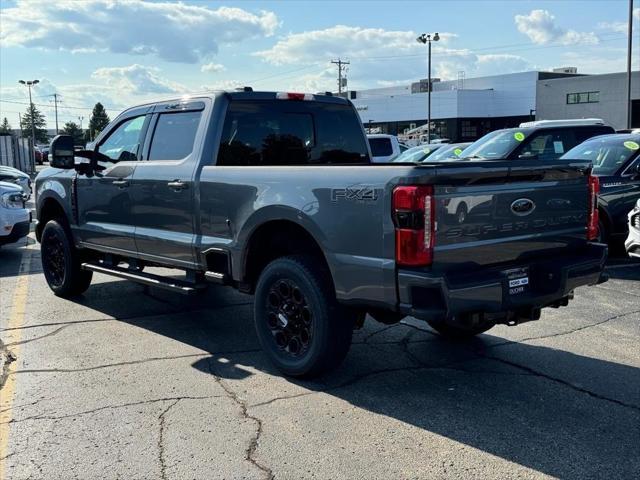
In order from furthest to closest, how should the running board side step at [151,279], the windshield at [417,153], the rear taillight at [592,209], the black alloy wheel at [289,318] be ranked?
the windshield at [417,153] < the running board side step at [151,279] < the rear taillight at [592,209] < the black alloy wheel at [289,318]

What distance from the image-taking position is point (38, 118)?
145 m

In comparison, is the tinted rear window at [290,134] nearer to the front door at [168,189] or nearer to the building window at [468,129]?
the front door at [168,189]

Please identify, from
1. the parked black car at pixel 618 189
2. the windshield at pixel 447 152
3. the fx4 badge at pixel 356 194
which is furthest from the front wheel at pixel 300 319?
the windshield at pixel 447 152

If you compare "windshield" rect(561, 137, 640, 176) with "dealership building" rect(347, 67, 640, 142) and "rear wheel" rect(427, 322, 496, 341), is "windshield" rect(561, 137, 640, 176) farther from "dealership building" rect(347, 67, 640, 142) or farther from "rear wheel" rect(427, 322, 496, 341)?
Result: "dealership building" rect(347, 67, 640, 142)

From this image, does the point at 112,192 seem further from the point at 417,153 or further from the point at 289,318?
the point at 417,153

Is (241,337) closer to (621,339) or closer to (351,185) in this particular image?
(351,185)

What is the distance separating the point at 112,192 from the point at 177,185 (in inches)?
48.7

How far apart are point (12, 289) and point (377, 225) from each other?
609 centimetres

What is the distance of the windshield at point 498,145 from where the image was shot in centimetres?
1110

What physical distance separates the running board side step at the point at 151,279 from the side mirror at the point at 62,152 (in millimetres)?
1099

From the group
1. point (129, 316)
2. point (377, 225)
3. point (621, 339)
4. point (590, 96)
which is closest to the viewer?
point (377, 225)

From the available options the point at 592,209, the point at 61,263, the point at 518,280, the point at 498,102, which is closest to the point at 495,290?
the point at 518,280

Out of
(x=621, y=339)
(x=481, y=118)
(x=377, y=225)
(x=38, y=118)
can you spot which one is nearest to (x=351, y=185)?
(x=377, y=225)

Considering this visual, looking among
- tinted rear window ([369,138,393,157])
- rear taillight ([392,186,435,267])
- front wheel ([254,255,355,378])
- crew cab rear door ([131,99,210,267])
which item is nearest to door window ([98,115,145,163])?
crew cab rear door ([131,99,210,267])
